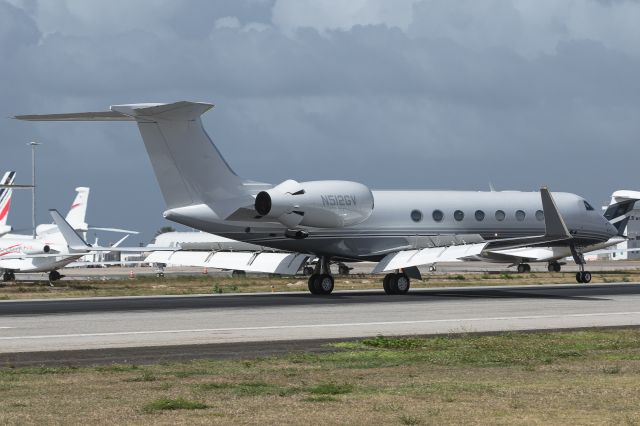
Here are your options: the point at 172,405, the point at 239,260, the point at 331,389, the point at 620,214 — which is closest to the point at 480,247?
the point at 239,260

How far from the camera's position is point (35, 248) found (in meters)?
71.2

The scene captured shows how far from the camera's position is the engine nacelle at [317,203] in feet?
118

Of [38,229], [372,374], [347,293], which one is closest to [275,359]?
[372,374]

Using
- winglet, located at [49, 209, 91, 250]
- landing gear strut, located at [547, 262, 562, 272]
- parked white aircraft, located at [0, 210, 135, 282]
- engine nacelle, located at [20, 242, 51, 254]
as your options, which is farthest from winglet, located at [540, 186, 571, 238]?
engine nacelle, located at [20, 242, 51, 254]

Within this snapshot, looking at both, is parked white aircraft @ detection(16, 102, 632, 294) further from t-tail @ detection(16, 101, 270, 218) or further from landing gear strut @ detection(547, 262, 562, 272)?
landing gear strut @ detection(547, 262, 562, 272)

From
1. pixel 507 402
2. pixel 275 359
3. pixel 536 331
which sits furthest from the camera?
pixel 536 331

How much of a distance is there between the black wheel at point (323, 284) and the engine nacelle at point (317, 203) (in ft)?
7.55

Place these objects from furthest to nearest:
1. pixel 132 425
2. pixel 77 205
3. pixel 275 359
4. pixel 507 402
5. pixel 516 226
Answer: pixel 77 205 < pixel 516 226 < pixel 275 359 < pixel 507 402 < pixel 132 425

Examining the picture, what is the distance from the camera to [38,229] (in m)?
83.7

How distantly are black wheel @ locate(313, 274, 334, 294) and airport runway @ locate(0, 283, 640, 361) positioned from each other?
350mm

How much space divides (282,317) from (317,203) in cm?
1018

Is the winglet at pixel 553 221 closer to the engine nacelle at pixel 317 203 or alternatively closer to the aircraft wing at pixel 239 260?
the engine nacelle at pixel 317 203

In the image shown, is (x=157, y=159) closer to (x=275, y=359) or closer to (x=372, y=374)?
(x=275, y=359)

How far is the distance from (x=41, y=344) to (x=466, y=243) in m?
22.8
